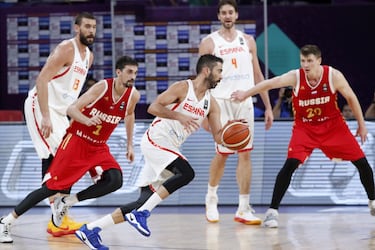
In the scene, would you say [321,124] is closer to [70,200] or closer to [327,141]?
[327,141]

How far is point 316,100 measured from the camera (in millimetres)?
9031

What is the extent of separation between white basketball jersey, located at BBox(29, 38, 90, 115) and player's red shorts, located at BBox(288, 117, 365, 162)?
207cm

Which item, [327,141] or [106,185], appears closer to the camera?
[106,185]

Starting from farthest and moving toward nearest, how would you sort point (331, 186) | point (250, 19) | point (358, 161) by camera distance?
point (250, 19), point (331, 186), point (358, 161)

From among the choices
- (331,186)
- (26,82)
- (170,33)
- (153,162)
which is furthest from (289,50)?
(153,162)

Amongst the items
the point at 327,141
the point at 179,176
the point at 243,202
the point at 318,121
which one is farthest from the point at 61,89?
the point at 327,141

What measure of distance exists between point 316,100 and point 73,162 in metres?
2.35

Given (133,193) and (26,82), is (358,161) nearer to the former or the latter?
(133,193)

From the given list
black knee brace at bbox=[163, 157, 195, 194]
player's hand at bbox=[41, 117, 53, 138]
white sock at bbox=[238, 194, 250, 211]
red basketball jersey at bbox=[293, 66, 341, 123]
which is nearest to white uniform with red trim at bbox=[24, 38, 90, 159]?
player's hand at bbox=[41, 117, 53, 138]

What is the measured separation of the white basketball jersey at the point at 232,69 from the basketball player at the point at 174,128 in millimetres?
1062

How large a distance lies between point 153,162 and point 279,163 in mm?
2969

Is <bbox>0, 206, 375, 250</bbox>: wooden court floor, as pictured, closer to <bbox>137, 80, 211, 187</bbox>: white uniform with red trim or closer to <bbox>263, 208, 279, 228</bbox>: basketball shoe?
<bbox>263, 208, 279, 228</bbox>: basketball shoe

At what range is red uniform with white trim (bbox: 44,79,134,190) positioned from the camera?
820cm

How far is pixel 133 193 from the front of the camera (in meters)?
11.1
